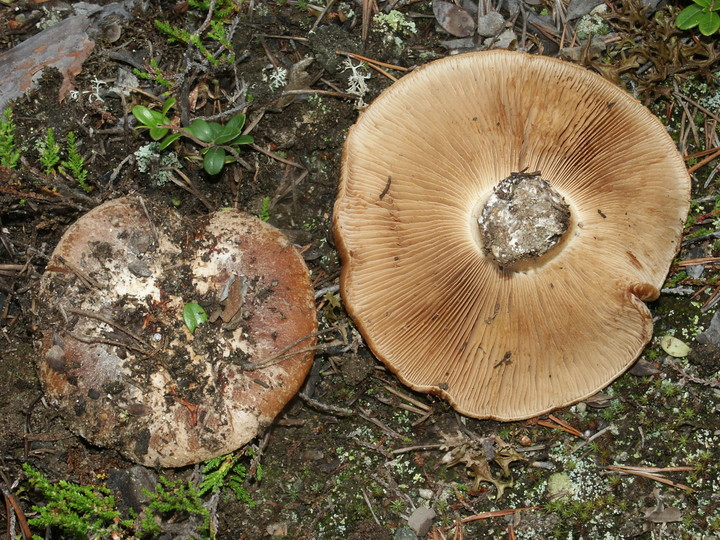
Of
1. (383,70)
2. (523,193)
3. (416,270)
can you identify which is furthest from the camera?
(383,70)

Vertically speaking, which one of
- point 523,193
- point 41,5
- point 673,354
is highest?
point 41,5

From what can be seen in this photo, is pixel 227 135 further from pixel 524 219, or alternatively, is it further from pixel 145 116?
pixel 524 219

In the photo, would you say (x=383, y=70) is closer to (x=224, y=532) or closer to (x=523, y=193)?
(x=523, y=193)

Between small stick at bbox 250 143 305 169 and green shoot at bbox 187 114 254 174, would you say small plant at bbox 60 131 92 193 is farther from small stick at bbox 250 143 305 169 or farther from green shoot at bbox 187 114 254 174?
small stick at bbox 250 143 305 169

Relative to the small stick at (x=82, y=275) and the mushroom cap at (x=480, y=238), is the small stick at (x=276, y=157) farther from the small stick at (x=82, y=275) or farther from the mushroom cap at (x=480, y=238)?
the small stick at (x=82, y=275)

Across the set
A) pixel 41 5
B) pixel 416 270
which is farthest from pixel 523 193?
pixel 41 5

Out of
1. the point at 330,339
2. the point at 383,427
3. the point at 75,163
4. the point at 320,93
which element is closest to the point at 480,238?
the point at 330,339

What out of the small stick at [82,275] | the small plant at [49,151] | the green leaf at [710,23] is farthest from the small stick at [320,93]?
the green leaf at [710,23]
